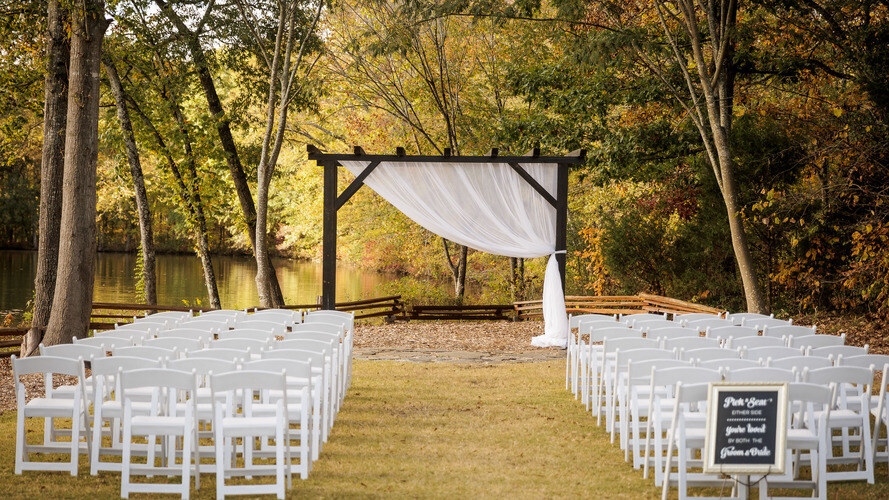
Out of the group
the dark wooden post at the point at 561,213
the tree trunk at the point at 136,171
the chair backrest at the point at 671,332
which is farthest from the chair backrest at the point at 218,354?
the tree trunk at the point at 136,171

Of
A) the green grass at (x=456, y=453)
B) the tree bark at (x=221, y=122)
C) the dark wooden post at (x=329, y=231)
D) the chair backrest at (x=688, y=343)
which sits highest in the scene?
the tree bark at (x=221, y=122)

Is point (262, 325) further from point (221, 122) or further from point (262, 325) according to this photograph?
point (221, 122)

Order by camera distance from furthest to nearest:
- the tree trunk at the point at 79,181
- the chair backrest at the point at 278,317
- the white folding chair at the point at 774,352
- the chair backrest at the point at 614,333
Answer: the tree trunk at the point at 79,181 < the chair backrest at the point at 278,317 < the chair backrest at the point at 614,333 < the white folding chair at the point at 774,352

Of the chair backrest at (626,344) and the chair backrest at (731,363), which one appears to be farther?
the chair backrest at (626,344)

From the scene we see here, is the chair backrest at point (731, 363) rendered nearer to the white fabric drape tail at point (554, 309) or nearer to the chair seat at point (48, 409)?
the chair seat at point (48, 409)

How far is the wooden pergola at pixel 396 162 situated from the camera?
13141 mm

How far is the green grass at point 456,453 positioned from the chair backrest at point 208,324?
1640 millimetres

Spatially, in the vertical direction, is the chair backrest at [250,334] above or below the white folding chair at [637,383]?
above

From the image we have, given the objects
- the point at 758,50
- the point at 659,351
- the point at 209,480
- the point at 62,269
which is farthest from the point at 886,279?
the point at 62,269

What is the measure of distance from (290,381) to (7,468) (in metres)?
2.12

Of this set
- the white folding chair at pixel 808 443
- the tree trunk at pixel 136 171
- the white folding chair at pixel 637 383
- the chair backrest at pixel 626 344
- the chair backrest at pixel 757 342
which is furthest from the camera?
the tree trunk at pixel 136 171

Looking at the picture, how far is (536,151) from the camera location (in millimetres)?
13344

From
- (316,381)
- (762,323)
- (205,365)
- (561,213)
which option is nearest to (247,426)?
(205,365)

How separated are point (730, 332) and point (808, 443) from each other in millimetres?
3517
